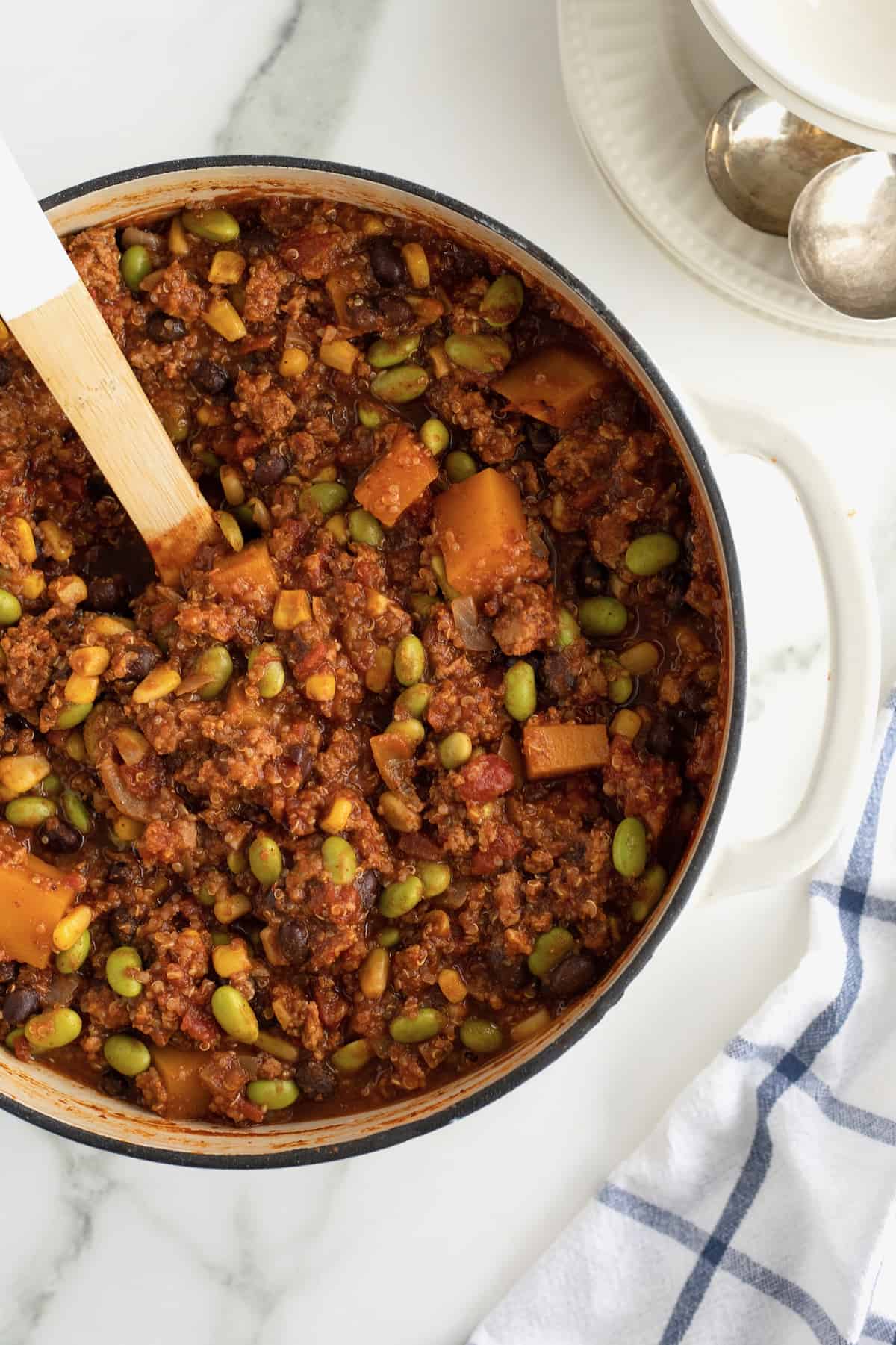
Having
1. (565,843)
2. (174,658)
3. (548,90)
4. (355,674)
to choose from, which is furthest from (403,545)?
(548,90)

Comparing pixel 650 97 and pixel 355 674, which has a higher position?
pixel 650 97

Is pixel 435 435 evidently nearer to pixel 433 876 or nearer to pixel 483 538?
pixel 483 538

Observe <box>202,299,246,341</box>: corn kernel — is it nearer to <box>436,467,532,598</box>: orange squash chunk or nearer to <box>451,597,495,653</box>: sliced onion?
<box>436,467,532,598</box>: orange squash chunk

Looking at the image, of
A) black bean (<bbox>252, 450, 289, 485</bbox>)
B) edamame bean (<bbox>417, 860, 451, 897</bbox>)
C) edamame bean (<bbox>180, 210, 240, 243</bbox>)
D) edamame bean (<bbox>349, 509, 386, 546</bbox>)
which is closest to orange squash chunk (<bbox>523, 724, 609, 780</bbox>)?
edamame bean (<bbox>417, 860, 451, 897</bbox>)

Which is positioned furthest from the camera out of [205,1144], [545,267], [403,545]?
[403,545]

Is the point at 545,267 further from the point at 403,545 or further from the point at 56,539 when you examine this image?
the point at 56,539

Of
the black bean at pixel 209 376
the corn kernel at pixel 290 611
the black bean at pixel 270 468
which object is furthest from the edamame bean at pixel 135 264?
the corn kernel at pixel 290 611
